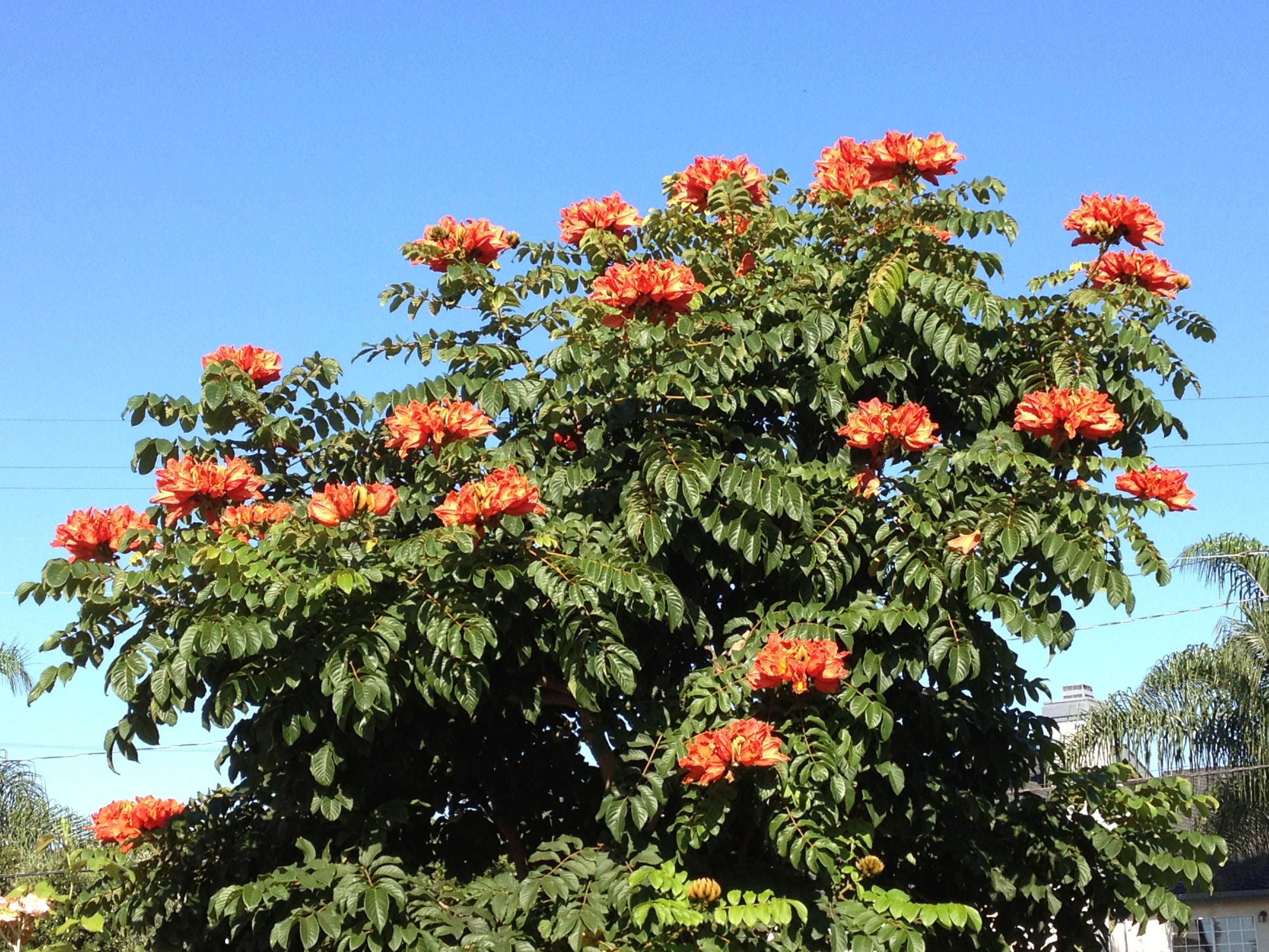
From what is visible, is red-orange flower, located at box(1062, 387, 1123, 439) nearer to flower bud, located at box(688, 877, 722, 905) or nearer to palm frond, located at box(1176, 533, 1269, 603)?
flower bud, located at box(688, 877, 722, 905)

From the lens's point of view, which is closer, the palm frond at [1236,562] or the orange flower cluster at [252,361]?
the orange flower cluster at [252,361]

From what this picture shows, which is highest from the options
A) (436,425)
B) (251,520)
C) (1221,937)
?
(436,425)

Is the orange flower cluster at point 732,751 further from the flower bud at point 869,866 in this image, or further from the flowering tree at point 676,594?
the flower bud at point 869,866

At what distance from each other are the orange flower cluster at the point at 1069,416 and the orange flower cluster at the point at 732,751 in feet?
5.10

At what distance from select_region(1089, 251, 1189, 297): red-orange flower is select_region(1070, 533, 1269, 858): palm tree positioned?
495 inches

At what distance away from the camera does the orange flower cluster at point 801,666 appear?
5.11 m

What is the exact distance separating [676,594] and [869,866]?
1.26 meters

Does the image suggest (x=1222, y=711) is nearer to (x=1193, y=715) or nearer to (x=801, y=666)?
(x=1193, y=715)

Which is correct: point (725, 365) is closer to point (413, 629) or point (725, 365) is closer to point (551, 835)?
point (413, 629)

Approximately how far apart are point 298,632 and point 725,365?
6.49 ft

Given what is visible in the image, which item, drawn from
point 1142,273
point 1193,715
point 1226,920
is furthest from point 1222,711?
point 1142,273

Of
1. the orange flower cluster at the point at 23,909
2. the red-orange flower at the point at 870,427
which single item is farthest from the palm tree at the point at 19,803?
the red-orange flower at the point at 870,427

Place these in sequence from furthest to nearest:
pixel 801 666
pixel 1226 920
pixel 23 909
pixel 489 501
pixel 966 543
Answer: pixel 1226 920 < pixel 23 909 < pixel 966 543 < pixel 801 666 < pixel 489 501

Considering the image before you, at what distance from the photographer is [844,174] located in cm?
651
